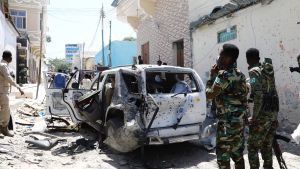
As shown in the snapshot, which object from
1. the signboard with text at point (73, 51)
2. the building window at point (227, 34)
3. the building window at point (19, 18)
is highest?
the signboard with text at point (73, 51)

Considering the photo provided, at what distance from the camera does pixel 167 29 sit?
15.8m

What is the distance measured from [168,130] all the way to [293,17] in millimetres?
4315

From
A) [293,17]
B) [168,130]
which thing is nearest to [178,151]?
[168,130]

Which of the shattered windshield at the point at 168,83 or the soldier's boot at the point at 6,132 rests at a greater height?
the shattered windshield at the point at 168,83

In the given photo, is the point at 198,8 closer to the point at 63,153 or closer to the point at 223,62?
the point at 63,153

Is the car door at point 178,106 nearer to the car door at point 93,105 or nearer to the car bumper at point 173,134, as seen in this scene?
the car bumper at point 173,134

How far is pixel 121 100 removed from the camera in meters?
6.04

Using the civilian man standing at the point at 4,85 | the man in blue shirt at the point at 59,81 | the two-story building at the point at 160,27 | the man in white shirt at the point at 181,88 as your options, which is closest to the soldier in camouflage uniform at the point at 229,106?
the man in white shirt at the point at 181,88

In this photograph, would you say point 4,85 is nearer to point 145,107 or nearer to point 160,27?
point 145,107

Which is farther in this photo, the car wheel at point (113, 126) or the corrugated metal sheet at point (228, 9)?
the corrugated metal sheet at point (228, 9)

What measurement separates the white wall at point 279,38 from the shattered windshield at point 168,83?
2.88 metres

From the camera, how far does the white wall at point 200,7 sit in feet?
43.1

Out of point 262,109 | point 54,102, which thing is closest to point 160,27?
point 54,102

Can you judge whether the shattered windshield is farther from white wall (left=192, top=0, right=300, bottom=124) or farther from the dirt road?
white wall (left=192, top=0, right=300, bottom=124)
